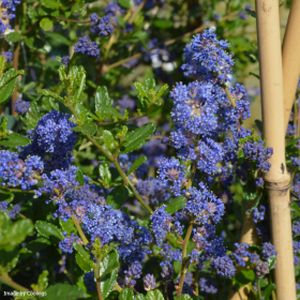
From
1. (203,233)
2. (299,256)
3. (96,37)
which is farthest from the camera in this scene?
(96,37)

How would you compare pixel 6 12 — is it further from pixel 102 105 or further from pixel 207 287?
pixel 207 287

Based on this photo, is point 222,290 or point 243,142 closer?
point 243,142

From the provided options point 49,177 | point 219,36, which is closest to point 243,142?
point 49,177

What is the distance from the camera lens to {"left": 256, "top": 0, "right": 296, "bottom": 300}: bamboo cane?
4.24 ft

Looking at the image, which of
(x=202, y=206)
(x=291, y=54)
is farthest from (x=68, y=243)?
(x=291, y=54)

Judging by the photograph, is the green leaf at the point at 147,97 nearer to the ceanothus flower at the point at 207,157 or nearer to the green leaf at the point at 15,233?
the ceanothus flower at the point at 207,157

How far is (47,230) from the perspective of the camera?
1.42 m

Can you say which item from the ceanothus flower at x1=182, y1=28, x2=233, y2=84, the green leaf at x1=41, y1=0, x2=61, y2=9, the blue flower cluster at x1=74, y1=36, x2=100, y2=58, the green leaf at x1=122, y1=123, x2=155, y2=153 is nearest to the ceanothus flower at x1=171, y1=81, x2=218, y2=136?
the ceanothus flower at x1=182, y1=28, x2=233, y2=84

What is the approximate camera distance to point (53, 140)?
4.37 feet

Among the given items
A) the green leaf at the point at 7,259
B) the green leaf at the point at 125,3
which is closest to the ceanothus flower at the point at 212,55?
the green leaf at the point at 7,259

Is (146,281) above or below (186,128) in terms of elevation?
below

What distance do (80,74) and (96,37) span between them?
55cm

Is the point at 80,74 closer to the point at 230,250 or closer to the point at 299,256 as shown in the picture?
the point at 230,250

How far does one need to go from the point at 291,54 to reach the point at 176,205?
1.42 ft
